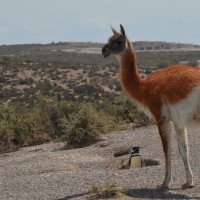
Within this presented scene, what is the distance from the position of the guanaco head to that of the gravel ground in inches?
100

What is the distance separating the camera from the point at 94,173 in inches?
456

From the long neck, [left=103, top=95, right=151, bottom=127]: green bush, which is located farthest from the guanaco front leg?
[left=103, top=95, right=151, bottom=127]: green bush

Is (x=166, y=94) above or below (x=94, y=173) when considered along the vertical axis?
above

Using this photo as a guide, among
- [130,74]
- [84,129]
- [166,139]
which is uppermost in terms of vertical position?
[130,74]

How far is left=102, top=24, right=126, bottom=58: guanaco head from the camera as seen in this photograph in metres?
10.2

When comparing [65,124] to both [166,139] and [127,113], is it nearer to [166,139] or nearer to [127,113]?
[127,113]

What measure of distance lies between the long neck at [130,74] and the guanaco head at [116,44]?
0.10 m

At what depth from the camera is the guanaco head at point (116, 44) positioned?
10195 mm

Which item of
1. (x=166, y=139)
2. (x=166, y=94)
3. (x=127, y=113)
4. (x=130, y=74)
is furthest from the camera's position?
(x=127, y=113)

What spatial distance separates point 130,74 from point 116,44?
0.65 meters

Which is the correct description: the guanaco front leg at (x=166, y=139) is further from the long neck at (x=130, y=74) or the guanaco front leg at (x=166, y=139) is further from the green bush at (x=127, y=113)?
the green bush at (x=127, y=113)

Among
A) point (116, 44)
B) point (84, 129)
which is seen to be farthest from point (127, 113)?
point (116, 44)

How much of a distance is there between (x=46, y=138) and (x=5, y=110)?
16.4 feet

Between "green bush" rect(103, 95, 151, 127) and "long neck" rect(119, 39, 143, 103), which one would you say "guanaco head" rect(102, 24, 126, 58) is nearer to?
"long neck" rect(119, 39, 143, 103)
